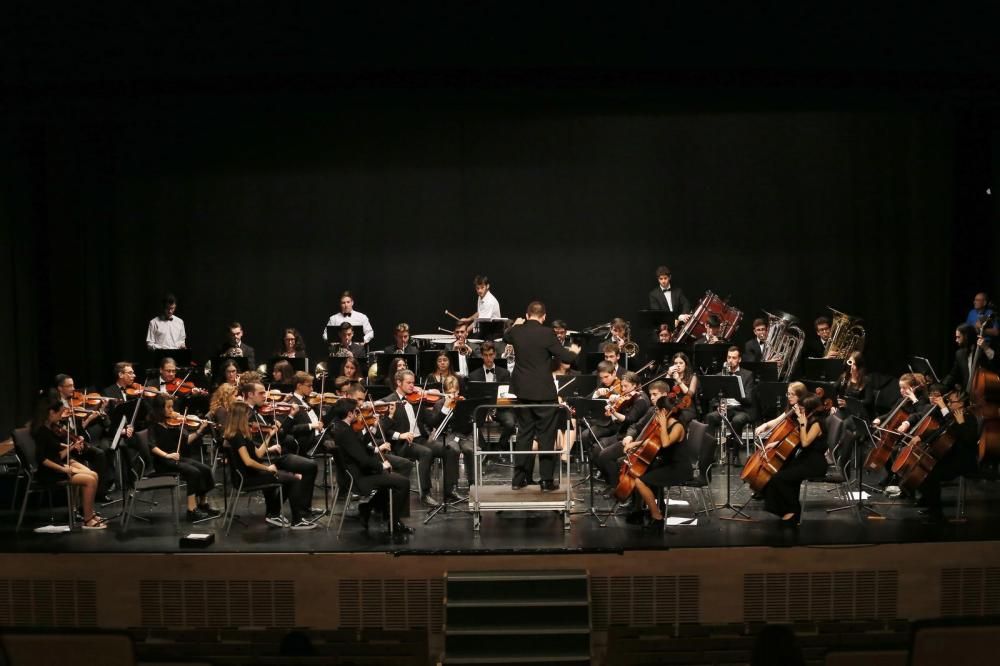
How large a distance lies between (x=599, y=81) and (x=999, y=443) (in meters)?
4.98

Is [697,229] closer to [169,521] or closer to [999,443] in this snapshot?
[999,443]

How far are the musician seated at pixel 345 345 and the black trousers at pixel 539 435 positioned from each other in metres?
3.87

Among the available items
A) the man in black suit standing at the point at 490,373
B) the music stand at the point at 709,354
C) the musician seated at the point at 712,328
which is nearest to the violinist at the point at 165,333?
the man in black suit standing at the point at 490,373

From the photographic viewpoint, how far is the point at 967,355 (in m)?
12.2

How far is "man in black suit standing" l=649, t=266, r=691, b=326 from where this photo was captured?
49.8 ft

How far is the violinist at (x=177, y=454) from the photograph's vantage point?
9.85 meters

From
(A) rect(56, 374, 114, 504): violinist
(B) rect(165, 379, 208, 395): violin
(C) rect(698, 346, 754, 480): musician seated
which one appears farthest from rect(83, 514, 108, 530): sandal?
(C) rect(698, 346, 754, 480): musician seated

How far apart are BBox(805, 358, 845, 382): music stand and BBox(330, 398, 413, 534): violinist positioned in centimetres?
445

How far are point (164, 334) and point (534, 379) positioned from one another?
6887 millimetres

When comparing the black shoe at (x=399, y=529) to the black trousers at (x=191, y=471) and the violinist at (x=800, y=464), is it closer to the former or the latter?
the black trousers at (x=191, y=471)

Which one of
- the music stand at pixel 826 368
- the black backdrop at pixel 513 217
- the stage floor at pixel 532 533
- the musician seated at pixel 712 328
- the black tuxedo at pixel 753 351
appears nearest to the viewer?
the stage floor at pixel 532 533

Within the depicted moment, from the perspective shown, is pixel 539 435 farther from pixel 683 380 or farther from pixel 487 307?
pixel 487 307

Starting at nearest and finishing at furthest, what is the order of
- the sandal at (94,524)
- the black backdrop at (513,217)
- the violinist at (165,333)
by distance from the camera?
the sandal at (94,524)
the violinist at (165,333)
the black backdrop at (513,217)

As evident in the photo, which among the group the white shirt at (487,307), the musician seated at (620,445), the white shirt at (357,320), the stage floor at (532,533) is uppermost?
the white shirt at (487,307)
